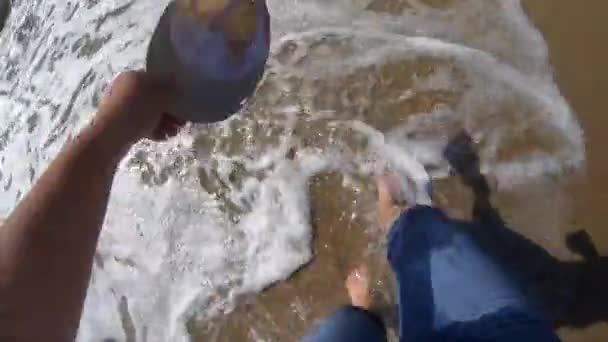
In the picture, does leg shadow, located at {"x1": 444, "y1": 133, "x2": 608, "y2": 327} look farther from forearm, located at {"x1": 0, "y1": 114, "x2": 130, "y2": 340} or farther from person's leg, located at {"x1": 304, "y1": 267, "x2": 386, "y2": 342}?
forearm, located at {"x1": 0, "y1": 114, "x2": 130, "y2": 340}

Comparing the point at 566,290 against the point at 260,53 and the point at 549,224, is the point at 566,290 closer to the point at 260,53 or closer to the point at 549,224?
the point at 549,224

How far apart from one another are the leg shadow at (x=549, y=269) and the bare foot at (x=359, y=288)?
0.33 m

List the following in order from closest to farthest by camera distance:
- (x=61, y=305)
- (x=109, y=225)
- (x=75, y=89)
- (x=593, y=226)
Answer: (x=61, y=305) < (x=593, y=226) < (x=109, y=225) < (x=75, y=89)

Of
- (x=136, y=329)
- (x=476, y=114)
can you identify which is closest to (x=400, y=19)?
(x=476, y=114)

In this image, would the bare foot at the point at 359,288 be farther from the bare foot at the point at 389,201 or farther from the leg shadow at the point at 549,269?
the leg shadow at the point at 549,269

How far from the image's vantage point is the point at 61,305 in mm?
1186

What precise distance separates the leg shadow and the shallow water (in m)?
0.07

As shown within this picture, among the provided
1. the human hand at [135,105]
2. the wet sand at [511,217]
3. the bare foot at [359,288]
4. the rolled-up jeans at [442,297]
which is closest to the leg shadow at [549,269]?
the wet sand at [511,217]

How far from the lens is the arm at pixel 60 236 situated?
3.73ft

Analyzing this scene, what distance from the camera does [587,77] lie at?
188 centimetres

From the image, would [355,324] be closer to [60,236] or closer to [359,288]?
[359,288]

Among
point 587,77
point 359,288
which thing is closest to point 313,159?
point 359,288

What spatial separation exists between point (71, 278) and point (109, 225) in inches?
37.2

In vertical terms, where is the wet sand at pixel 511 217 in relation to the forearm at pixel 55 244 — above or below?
below
